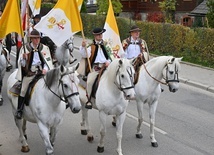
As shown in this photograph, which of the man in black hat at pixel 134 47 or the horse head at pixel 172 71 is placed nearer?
the horse head at pixel 172 71

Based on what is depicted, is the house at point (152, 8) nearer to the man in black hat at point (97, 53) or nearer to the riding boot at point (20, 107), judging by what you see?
the man in black hat at point (97, 53)

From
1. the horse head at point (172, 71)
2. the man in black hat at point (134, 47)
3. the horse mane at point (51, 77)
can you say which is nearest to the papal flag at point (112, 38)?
the man in black hat at point (134, 47)

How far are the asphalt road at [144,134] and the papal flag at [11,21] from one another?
2612 mm

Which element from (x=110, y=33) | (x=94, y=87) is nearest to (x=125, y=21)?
(x=110, y=33)

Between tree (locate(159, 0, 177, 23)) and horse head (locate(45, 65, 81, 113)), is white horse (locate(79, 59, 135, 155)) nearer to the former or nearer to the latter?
horse head (locate(45, 65, 81, 113))

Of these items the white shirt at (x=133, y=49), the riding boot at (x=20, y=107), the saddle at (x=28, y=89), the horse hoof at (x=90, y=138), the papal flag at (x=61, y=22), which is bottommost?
the horse hoof at (x=90, y=138)

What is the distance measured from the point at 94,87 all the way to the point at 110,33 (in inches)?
73.4

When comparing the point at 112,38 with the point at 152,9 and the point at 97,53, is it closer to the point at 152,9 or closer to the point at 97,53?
the point at 97,53

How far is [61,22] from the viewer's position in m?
8.12

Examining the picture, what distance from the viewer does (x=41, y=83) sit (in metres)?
7.16

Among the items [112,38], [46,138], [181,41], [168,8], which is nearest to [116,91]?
[46,138]

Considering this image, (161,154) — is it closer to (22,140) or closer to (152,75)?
(152,75)

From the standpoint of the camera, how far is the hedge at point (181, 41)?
1722cm

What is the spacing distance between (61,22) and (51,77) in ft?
5.95
